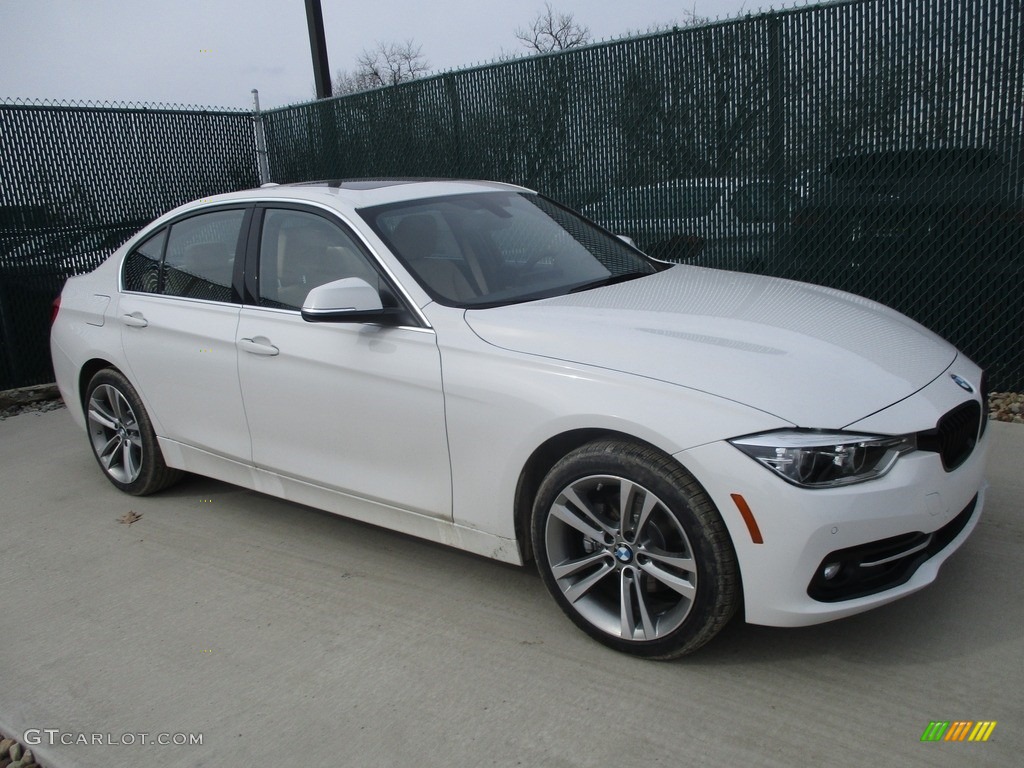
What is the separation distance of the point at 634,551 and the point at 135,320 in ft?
10.2

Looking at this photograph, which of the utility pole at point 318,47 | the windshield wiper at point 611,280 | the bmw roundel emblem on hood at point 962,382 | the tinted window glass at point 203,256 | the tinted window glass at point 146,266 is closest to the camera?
the bmw roundel emblem on hood at point 962,382

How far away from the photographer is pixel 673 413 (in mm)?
2867

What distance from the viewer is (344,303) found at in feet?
11.6

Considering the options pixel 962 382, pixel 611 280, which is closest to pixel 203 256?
pixel 611 280

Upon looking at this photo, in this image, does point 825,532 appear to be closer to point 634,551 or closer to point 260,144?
point 634,551

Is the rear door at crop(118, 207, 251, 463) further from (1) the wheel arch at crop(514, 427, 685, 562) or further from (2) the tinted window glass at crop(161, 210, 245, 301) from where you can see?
(1) the wheel arch at crop(514, 427, 685, 562)

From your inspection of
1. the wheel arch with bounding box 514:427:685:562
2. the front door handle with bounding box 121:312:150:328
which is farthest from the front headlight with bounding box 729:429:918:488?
the front door handle with bounding box 121:312:150:328

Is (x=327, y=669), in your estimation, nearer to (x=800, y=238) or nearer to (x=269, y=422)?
(x=269, y=422)

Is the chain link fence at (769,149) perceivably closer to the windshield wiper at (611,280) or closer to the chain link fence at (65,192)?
the chain link fence at (65,192)

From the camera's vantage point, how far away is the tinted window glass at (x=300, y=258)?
3.92 meters

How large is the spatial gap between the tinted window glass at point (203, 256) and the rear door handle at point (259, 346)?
35cm

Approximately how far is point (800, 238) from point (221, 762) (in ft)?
17.5

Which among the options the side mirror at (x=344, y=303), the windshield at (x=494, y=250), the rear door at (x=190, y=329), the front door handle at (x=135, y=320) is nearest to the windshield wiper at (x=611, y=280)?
the windshield at (x=494, y=250)

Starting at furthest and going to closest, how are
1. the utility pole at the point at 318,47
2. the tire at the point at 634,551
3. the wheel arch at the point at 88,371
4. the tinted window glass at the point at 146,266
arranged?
the utility pole at the point at 318,47 < the wheel arch at the point at 88,371 < the tinted window glass at the point at 146,266 < the tire at the point at 634,551
